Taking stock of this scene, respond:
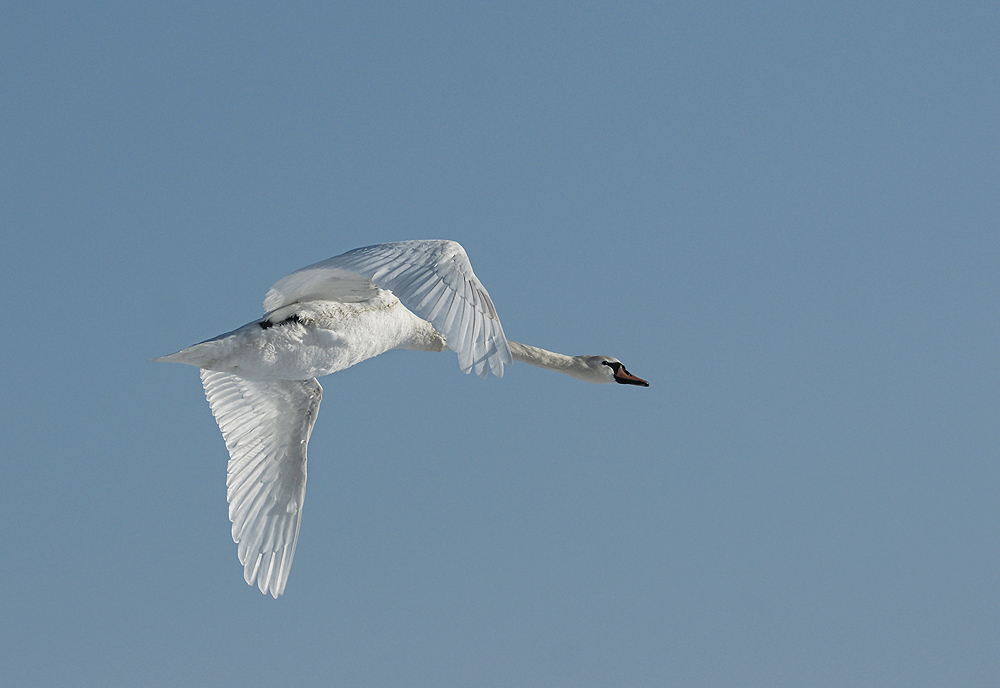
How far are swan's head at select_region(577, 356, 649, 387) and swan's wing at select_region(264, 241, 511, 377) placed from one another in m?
5.70

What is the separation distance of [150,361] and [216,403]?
2528mm

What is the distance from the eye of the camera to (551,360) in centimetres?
1583

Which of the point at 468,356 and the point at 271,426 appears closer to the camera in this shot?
the point at 468,356

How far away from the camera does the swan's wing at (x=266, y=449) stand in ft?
47.8

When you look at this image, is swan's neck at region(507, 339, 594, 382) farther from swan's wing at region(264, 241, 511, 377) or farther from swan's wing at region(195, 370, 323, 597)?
swan's wing at region(264, 241, 511, 377)

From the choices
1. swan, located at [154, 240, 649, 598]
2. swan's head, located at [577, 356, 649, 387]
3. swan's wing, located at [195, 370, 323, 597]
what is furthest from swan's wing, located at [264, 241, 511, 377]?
swan's head, located at [577, 356, 649, 387]

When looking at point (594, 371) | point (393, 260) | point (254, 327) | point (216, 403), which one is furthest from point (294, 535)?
point (393, 260)

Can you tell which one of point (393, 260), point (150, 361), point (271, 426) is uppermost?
point (393, 260)

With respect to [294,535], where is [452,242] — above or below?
above

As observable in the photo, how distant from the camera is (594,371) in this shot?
15.9 meters

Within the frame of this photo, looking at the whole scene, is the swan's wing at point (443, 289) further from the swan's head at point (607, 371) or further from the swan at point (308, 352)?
the swan's head at point (607, 371)

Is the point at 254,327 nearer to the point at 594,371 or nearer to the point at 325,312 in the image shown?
the point at 325,312

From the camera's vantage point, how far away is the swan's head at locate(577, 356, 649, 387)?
1588 centimetres

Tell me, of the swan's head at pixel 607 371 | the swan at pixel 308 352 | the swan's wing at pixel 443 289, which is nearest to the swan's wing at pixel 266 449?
the swan at pixel 308 352
